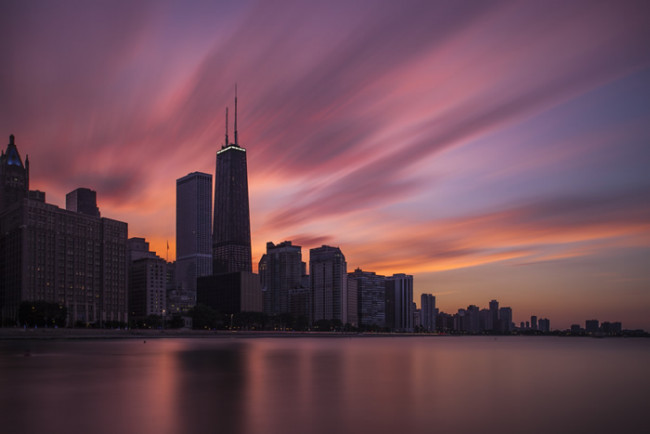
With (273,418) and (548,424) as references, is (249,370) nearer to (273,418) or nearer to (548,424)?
(273,418)

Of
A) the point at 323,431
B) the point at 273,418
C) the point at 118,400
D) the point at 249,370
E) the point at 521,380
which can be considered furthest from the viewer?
the point at 249,370

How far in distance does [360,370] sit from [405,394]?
95.0 feet

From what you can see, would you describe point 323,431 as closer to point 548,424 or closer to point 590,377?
point 548,424

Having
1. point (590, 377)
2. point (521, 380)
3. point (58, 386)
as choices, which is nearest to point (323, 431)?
point (58, 386)

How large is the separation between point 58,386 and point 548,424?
44.2 metres

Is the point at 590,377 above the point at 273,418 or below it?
below

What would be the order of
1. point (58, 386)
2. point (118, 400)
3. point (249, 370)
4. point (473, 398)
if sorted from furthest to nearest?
point (249, 370) < point (58, 386) < point (473, 398) < point (118, 400)

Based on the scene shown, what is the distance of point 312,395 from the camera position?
5188cm

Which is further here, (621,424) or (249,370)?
(249,370)

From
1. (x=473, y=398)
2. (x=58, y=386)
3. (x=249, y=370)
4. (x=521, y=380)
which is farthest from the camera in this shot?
(x=249, y=370)

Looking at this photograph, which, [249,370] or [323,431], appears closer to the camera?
[323,431]

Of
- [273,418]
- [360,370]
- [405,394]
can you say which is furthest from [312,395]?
[360,370]

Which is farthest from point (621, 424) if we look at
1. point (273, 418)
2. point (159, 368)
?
point (159, 368)

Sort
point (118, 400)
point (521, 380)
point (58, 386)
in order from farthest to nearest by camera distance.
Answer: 1. point (521, 380)
2. point (58, 386)
3. point (118, 400)
